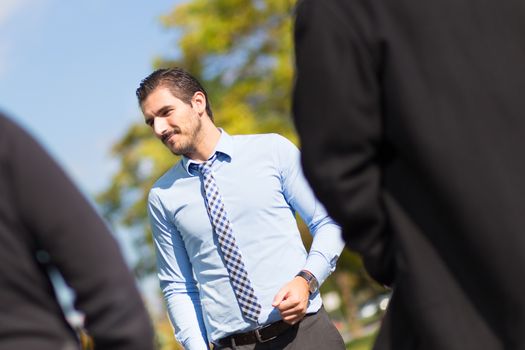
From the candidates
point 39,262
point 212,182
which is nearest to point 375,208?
point 39,262

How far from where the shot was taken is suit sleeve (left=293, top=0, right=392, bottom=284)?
2.99 meters

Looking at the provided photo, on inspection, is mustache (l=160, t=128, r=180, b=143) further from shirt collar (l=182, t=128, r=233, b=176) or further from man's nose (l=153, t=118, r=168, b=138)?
shirt collar (l=182, t=128, r=233, b=176)

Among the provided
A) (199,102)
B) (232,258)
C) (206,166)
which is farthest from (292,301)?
(199,102)

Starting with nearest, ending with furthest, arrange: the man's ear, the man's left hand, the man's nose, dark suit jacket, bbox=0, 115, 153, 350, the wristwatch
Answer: dark suit jacket, bbox=0, 115, 153, 350 < the man's left hand < the wristwatch < the man's nose < the man's ear

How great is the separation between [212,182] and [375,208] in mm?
2564

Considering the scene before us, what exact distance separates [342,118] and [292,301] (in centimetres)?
211

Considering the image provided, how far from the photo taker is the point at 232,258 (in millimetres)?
5312

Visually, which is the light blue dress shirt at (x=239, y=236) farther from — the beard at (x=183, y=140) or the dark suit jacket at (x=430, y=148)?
the dark suit jacket at (x=430, y=148)

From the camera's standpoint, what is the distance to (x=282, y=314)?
500 cm

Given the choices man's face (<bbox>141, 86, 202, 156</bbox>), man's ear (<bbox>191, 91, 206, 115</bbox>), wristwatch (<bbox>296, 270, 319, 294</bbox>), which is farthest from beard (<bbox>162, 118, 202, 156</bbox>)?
wristwatch (<bbox>296, 270, 319, 294</bbox>)

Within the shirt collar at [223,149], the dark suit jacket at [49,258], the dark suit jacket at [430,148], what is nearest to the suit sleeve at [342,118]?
the dark suit jacket at [430,148]

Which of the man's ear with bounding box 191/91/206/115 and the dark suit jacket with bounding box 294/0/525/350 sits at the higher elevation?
the man's ear with bounding box 191/91/206/115

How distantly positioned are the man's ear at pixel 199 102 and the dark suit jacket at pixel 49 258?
293 cm

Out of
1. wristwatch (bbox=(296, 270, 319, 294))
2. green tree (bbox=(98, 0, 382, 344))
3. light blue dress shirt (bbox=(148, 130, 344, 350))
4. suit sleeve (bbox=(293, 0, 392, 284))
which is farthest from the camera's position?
green tree (bbox=(98, 0, 382, 344))
